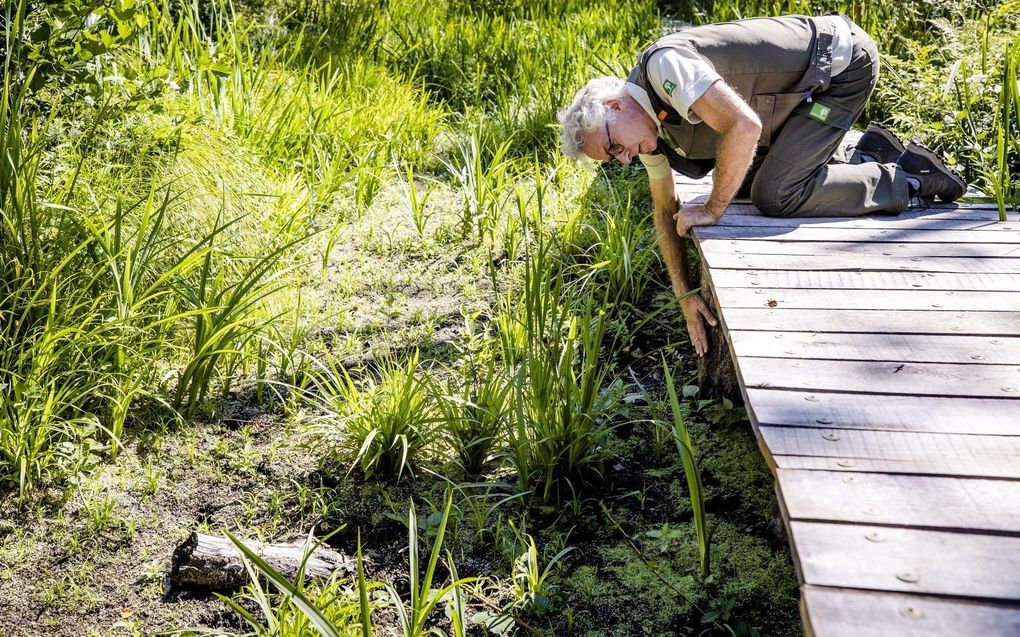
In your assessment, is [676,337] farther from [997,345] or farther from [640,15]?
[640,15]

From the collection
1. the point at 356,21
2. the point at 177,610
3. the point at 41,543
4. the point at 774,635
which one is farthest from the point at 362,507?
the point at 356,21

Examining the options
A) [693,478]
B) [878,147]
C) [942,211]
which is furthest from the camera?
[878,147]

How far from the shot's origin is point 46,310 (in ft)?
8.99

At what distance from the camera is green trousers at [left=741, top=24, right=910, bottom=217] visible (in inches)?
124

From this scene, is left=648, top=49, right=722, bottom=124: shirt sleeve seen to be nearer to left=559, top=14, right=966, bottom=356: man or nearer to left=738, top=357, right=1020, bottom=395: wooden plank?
left=559, top=14, right=966, bottom=356: man

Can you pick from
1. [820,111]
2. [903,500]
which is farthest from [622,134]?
[903,500]

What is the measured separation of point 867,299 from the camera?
245cm

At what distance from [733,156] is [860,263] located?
0.54m

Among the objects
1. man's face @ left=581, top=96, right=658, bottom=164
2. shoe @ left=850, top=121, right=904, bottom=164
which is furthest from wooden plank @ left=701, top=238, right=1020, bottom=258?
shoe @ left=850, top=121, right=904, bottom=164

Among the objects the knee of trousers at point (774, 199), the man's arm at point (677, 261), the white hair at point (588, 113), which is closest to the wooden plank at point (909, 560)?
the man's arm at point (677, 261)

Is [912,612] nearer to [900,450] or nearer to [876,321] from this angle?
[900,450]

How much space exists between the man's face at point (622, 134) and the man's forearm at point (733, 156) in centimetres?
26

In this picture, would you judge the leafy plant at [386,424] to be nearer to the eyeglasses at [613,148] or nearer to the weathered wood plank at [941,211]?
the eyeglasses at [613,148]

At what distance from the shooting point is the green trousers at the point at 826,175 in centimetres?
315
